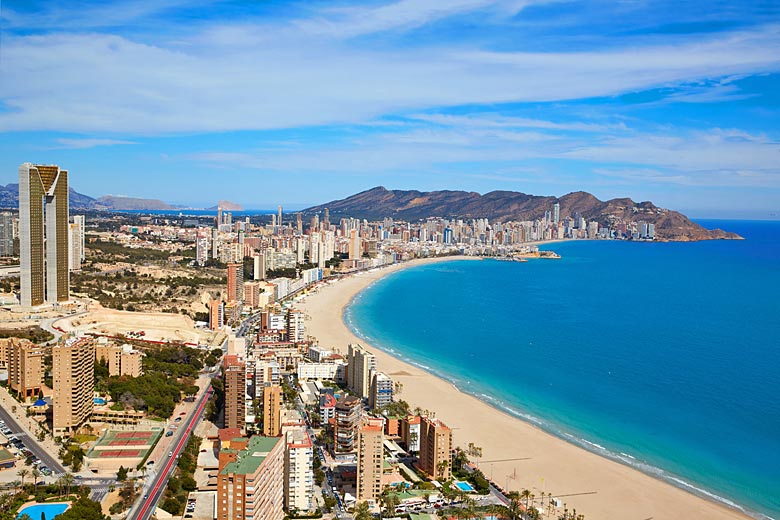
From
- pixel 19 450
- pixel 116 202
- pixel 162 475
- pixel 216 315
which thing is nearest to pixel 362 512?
pixel 162 475

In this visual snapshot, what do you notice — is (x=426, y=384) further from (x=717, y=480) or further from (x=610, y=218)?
(x=610, y=218)

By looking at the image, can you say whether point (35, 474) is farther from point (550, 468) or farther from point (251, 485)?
point (550, 468)

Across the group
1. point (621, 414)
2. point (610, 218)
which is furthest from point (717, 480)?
point (610, 218)

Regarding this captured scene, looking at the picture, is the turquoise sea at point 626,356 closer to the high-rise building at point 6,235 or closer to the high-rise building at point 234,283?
the high-rise building at point 234,283

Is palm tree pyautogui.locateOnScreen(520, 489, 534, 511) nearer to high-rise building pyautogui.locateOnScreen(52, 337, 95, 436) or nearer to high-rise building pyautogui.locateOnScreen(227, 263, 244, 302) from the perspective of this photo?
high-rise building pyautogui.locateOnScreen(52, 337, 95, 436)

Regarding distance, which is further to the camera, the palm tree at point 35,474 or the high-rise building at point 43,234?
the high-rise building at point 43,234

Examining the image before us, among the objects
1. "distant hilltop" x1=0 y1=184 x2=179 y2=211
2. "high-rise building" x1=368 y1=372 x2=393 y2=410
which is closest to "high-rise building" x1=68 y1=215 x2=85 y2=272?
"high-rise building" x1=368 y1=372 x2=393 y2=410

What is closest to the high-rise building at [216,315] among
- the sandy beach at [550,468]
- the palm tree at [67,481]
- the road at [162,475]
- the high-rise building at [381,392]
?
the sandy beach at [550,468]
